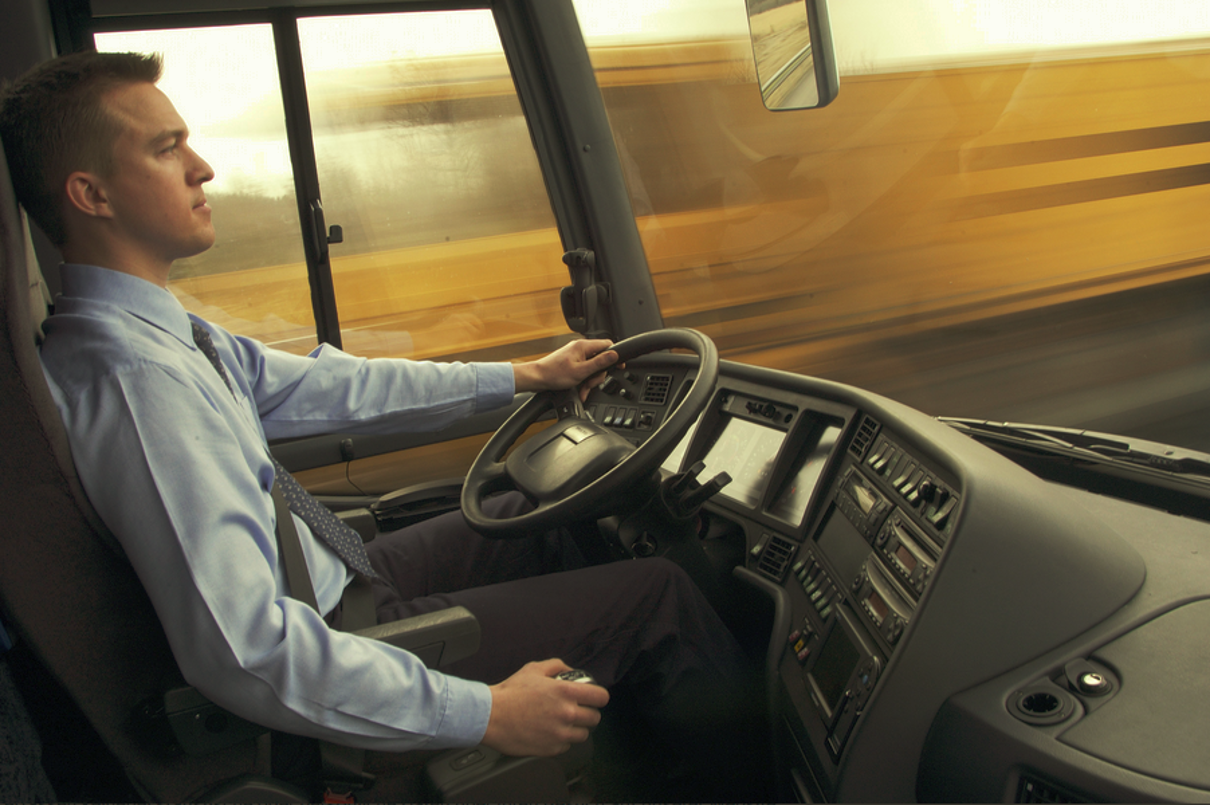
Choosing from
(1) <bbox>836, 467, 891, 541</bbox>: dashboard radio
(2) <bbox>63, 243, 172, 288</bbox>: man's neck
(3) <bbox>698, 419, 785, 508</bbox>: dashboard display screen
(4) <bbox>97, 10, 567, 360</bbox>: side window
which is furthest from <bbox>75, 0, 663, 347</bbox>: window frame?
(2) <bbox>63, 243, 172, 288</bbox>: man's neck

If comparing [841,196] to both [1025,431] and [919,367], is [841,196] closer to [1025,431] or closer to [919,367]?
[919,367]

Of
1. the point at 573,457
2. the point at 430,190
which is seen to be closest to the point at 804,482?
the point at 573,457

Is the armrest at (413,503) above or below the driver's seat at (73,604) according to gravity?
below

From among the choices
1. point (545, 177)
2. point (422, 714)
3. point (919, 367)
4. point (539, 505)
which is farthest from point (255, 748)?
point (545, 177)

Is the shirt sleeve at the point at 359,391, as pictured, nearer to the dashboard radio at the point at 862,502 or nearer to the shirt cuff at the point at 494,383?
the shirt cuff at the point at 494,383

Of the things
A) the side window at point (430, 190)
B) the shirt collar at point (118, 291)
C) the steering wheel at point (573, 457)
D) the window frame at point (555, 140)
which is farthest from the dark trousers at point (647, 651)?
the side window at point (430, 190)

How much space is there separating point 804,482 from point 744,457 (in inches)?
7.6

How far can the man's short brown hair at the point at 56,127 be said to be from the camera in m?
0.99

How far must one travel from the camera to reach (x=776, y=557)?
1503 mm

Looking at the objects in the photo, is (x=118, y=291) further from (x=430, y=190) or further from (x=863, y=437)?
(x=430, y=190)

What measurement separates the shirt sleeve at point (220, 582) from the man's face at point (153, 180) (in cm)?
29

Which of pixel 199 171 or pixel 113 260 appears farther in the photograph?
pixel 199 171

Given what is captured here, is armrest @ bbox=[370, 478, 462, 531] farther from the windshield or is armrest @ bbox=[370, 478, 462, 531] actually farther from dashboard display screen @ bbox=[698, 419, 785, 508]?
the windshield

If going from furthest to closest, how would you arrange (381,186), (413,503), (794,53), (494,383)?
(381,186) → (413,503) → (494,383) → (794,53)
